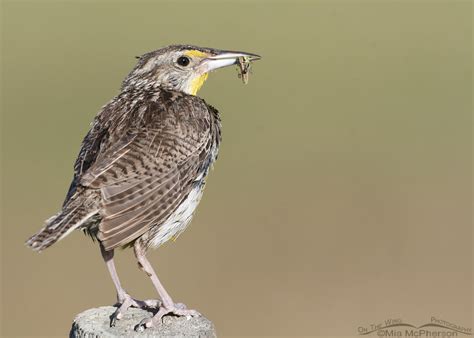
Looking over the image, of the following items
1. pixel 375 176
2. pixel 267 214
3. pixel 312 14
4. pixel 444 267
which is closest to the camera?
pixel 444 267

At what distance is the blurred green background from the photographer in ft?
31.7

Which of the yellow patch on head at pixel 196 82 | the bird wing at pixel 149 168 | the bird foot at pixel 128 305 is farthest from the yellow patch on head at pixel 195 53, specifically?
the bird foot at pixel 128 305

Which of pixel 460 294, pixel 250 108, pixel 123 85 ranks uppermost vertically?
pixel 123 85

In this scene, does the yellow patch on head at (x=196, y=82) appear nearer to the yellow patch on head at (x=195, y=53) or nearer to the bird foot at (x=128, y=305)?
the yellow patch on head at (x=195, y=53)

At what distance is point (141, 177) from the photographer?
17.3 ft

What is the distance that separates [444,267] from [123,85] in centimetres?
523

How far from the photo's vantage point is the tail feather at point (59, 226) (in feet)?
15.7

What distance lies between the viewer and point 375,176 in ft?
42.0

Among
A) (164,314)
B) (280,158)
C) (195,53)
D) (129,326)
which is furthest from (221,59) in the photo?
(280,158)

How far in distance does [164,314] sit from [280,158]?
8.38m

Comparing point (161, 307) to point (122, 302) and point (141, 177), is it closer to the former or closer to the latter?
point (122, 302)

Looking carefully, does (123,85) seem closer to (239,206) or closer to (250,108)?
(239,206)

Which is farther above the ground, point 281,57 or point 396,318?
point 281,57

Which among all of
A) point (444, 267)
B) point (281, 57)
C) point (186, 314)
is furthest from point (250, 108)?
point (186, 314)
